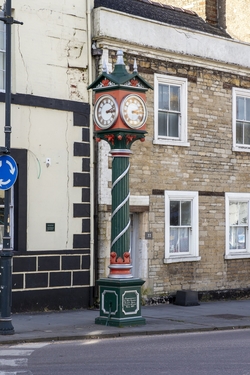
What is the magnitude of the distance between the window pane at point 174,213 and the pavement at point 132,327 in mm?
2163

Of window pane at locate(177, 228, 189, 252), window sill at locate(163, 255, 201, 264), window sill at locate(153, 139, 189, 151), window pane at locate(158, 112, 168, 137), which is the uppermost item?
window pane at locate(158, 112, 168, 137)

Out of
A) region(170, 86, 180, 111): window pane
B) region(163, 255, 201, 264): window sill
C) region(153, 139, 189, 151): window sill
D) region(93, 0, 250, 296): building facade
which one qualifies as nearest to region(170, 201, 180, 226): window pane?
region(93, 0, 250, 296): building facade

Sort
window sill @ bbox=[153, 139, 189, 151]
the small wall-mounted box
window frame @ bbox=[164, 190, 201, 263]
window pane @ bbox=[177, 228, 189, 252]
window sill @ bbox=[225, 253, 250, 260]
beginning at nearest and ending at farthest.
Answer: the small wall-mounted box < window sill @ bbox=[153, 139, 189, 151] < window frame @ bbox=[164, 190, 201, 263] < window pane @ bbox=[177, 228, 189, 252] < window sill @ bbox=[225, 253, 250, 260]

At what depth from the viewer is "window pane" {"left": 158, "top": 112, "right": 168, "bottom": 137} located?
19453 millimetres

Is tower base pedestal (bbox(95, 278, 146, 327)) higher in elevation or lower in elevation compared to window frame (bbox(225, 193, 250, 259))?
lower

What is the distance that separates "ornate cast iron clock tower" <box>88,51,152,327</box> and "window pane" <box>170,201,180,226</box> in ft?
17.2

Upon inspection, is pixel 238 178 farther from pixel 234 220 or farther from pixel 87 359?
pixel 87 359

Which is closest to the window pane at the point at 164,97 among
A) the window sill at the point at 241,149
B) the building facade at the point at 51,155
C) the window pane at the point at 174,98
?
the window pane at the point at 174,98

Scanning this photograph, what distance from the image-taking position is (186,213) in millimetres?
20078

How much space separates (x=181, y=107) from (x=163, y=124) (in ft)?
2.53

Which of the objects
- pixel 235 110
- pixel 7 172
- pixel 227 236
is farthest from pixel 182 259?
pixel 7 172

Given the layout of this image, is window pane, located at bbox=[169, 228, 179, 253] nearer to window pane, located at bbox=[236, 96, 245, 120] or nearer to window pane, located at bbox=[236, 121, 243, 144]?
window pane, located at bbox=[236, 121, 243, 144]

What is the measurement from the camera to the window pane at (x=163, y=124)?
1945 centimetres

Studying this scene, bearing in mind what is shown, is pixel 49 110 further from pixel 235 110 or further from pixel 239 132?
pixel 239 132
